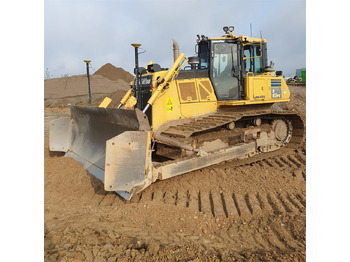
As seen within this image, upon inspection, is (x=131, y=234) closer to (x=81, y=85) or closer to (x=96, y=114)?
(x=96, y=114)

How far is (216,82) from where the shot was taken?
617 centimetres

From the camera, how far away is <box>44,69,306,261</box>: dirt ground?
2666 mm

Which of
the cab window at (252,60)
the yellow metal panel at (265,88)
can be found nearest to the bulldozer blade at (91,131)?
the yellow metal panel at (265,88)

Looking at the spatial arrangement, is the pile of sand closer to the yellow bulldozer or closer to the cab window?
the yellow bulldozer

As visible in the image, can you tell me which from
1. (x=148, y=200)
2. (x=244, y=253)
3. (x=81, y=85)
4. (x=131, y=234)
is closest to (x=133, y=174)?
(x=148, y=200)

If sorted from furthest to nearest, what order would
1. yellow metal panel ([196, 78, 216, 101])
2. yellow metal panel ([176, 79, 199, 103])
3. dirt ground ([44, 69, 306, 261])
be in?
yellow metal panel ([196, 78, 216, 101]), yellow metal panel ([176, 79, 199, 103]), dirt ground ([44, 69, 306, 261])

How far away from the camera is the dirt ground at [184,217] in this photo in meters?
2.67

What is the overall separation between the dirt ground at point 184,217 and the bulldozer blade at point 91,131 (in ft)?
0.89

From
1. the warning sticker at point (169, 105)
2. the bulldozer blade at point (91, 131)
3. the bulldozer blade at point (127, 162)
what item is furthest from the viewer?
the warning sticker at point (169, 105)

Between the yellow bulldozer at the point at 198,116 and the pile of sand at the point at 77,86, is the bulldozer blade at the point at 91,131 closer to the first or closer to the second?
the yellow bulldozer at the point at 198,116

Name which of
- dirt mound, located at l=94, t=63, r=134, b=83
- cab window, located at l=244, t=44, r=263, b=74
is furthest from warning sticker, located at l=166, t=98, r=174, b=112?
dirt mound, located at l=94, t=63, r=134, b=83

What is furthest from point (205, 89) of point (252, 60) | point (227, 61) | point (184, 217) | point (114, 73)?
point (114, 73)

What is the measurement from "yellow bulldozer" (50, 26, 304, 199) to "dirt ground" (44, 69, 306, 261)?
0.35 metres

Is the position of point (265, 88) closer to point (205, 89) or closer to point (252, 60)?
point (252, 60)
